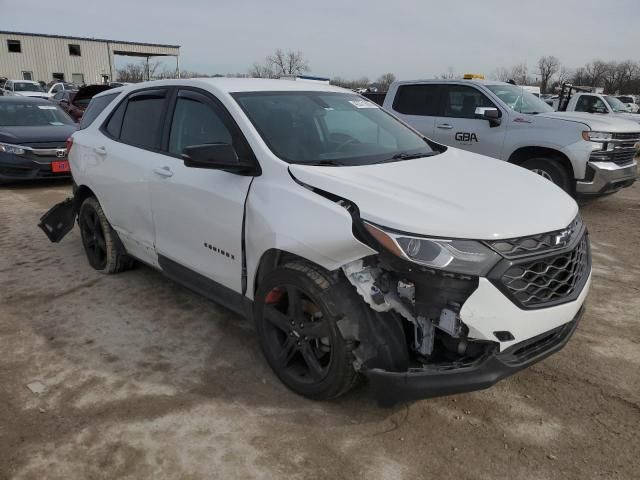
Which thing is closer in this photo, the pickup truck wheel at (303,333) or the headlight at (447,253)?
the headlight at (447,253)

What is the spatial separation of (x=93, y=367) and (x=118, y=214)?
4.89 ft

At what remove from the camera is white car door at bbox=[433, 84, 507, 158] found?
7809mm

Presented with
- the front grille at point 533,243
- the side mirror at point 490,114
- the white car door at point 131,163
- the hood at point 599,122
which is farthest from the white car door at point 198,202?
the hood at point 599,122

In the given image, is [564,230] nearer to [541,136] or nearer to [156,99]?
[156,99]

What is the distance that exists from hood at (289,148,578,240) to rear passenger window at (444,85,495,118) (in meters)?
5.17

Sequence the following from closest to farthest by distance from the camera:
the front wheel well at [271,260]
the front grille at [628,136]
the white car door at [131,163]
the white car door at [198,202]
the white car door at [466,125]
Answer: the front wheel well at [271,260] → the white car door at [198,202] → the white car door at [131,163] → the front grille at [628,136] → the white car door at [466,125]

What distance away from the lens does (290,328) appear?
287 cm

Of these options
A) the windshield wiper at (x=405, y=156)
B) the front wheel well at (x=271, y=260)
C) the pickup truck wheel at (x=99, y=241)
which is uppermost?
A: the windshield wiper at (x=405, y=156)

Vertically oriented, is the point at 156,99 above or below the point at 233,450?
above

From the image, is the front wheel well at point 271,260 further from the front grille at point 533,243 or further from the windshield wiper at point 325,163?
the front grille at point 533,243

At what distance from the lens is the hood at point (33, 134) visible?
8.46 meters

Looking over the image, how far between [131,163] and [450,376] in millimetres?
2904

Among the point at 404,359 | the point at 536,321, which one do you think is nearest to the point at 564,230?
the point at 536,321

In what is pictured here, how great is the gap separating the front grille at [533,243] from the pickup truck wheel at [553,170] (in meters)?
4.99
